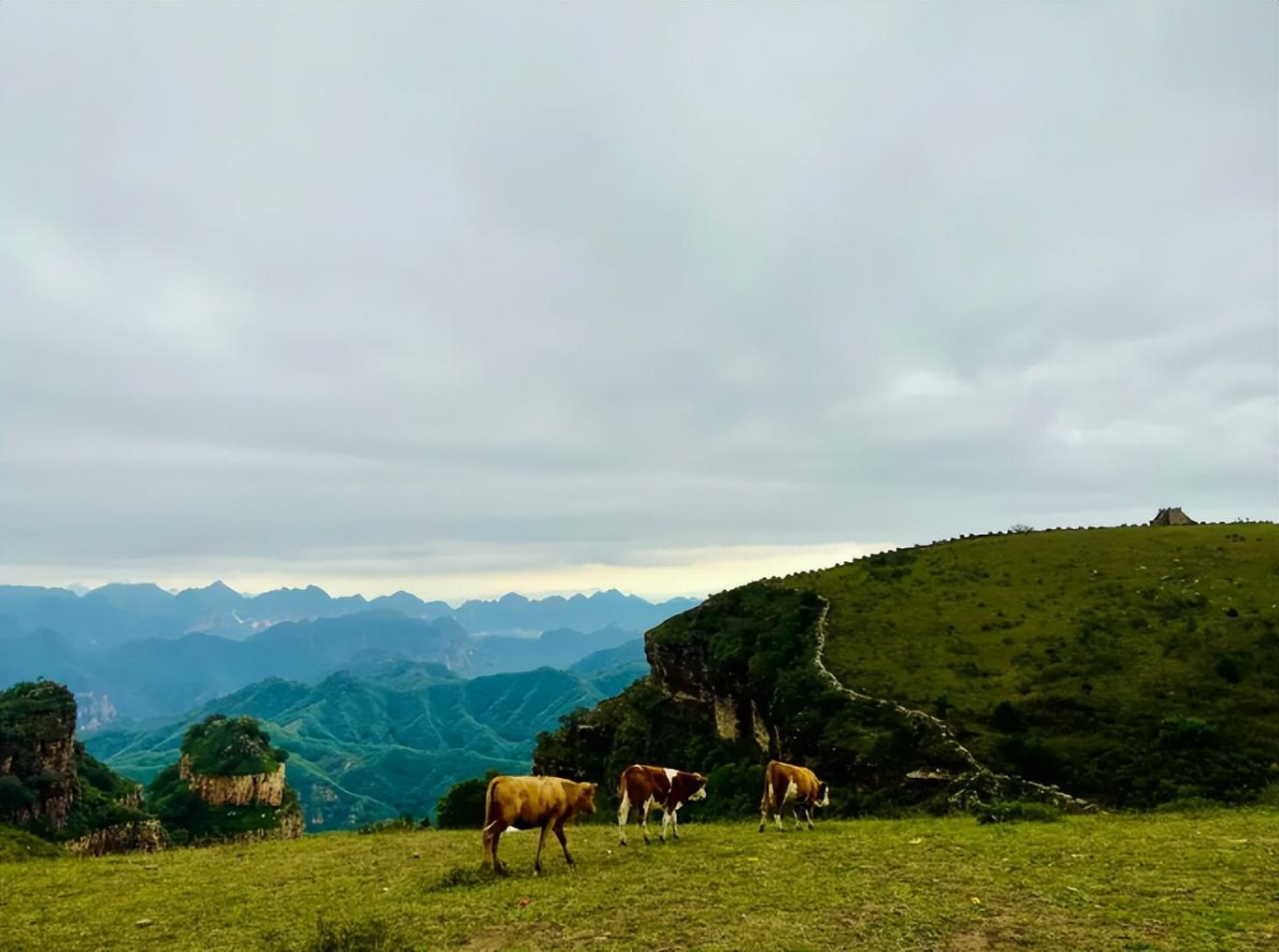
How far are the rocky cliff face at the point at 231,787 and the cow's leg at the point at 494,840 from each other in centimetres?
14763

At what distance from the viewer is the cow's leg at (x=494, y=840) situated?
15977 millimetres

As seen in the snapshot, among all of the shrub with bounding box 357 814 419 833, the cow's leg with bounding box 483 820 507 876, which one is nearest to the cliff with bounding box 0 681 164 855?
the shrub with bounding box 357 814 419 833

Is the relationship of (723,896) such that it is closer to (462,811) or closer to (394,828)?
(394,828)

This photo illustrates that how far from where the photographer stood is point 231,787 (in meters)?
136

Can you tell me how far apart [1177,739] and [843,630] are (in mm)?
26816

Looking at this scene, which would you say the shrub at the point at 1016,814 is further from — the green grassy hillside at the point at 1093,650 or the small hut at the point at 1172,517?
the small hut at the point at 1172,517

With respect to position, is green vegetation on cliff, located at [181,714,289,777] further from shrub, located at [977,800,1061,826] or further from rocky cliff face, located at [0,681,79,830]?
shrub, located at [977,800,1061,826]

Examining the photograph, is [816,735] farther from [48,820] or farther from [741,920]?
[48,820]

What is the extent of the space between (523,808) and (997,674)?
4028cm

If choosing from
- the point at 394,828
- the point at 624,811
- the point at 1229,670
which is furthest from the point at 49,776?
the point at 1229,670

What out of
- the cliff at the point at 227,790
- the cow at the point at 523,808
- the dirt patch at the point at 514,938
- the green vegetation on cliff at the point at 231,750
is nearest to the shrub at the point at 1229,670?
the cow at the point at 523,808

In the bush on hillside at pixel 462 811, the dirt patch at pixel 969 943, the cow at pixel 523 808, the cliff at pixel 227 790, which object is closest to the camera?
the dirt patch at pixel 969 943

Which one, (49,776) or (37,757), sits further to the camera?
(37,757)

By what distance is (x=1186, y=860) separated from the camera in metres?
15.7
